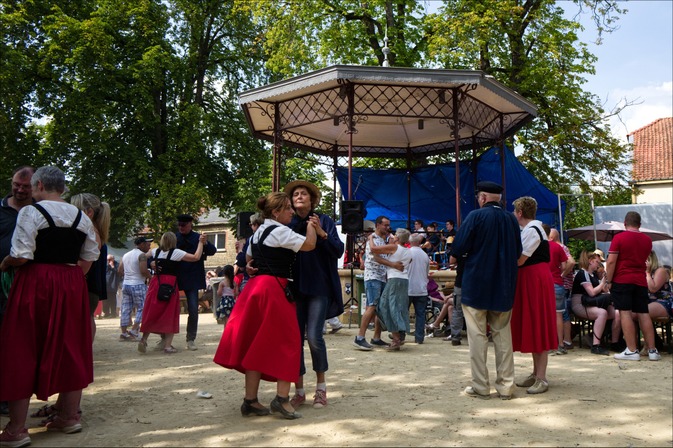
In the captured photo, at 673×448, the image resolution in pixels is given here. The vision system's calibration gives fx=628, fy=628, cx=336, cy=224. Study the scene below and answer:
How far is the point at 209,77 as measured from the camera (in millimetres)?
28891

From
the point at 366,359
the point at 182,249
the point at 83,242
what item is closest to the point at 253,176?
the point at 182,249

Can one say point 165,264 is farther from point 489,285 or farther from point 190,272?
point 489,285

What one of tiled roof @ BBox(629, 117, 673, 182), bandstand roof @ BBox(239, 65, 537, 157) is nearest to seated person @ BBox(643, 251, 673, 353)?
bandstand roof @ BBox(239, 65, 537, 157)

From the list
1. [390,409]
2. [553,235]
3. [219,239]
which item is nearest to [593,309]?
[553,235]

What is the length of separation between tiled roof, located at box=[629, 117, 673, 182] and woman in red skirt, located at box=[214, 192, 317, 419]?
36675 mm

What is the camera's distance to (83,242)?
15.5ft

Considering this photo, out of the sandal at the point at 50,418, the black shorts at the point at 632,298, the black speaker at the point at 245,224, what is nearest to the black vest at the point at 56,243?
the sandal at the point at 50,418

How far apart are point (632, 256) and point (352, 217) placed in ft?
13.7

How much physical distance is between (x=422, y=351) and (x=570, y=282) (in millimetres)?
2481

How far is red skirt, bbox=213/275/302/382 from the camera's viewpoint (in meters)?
4.66

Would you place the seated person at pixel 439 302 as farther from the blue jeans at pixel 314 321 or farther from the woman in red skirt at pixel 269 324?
the woman in red skirt at pixel 269 324

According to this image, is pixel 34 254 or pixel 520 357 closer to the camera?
pixel 34 254

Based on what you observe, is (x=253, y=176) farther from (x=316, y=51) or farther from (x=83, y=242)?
(x=83, y=242)

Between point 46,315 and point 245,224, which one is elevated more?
point 245,224
